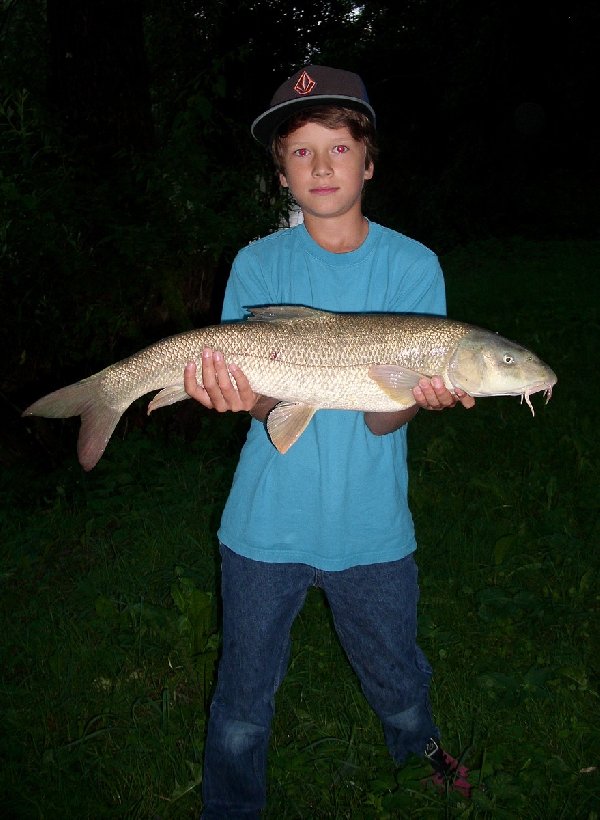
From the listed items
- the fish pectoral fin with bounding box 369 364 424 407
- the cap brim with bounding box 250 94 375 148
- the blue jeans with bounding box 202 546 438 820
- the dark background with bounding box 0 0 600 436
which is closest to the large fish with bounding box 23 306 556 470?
the fish pectoral fin with bounding box 369 364 424 407

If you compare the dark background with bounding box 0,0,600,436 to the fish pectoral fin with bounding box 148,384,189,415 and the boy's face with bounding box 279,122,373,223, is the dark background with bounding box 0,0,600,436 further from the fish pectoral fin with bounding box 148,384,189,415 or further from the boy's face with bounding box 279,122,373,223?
the boy's face with bounding box 279,122,373,223

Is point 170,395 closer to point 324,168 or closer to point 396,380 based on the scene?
point 396,380

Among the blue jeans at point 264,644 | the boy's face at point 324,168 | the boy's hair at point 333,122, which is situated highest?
the boy's hair at point 333,122

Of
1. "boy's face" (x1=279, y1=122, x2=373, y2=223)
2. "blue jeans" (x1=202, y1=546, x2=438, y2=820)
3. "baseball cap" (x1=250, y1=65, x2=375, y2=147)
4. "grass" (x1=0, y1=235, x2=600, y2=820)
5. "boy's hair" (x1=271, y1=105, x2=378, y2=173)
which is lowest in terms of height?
"grass" (x1=0, y1=235, x2=600, y2=820)

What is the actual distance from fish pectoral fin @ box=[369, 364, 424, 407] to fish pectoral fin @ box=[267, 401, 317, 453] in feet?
0.96

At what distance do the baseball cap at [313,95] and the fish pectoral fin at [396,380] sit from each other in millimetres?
962

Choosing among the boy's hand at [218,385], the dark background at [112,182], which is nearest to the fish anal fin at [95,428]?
the boy's hand at [218,385]

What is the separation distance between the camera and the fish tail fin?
107 inches

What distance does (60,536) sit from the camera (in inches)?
191

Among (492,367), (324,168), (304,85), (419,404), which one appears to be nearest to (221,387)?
(419,404)

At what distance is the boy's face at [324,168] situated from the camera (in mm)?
2529

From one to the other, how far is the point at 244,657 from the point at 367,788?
90 centimetres

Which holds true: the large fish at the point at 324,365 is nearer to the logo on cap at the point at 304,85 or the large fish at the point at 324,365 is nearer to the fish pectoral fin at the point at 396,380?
the fish pectoral fin at the point at 396,380

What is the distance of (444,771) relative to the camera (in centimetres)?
266
